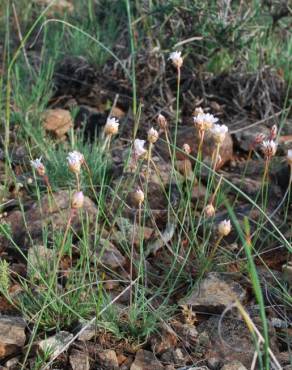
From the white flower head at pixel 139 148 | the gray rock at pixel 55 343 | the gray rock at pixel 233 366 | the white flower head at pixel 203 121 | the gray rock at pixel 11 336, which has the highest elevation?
the white flower head at pixel 203 121

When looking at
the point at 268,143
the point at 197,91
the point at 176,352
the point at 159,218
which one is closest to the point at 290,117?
the point at 197,91

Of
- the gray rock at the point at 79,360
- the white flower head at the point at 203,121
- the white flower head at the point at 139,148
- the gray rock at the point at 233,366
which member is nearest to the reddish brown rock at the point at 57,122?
the white flower head at the point at 139,148

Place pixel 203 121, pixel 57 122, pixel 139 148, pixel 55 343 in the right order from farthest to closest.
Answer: pixel 57 122 < pixel 139 148 < pixel 203 121 < pixel 55 343

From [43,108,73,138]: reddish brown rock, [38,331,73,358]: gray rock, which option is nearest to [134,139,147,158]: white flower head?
[38,331,73,358]: gray rock

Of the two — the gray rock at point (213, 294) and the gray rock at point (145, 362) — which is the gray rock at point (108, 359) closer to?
the gray rock at point (145, 362)

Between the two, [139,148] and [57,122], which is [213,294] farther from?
[57,122]

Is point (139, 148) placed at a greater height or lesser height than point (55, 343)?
greater

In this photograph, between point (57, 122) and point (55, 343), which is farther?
point (57, 122)

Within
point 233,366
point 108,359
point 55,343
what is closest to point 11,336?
point 55,343

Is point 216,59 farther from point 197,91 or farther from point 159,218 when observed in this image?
point 159,218

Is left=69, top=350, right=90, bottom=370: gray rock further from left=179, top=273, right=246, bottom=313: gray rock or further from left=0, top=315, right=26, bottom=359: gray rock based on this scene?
left=179, top=273, right=246, bottom=313: gray rock

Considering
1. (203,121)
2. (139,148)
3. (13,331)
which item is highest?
(203,121)
